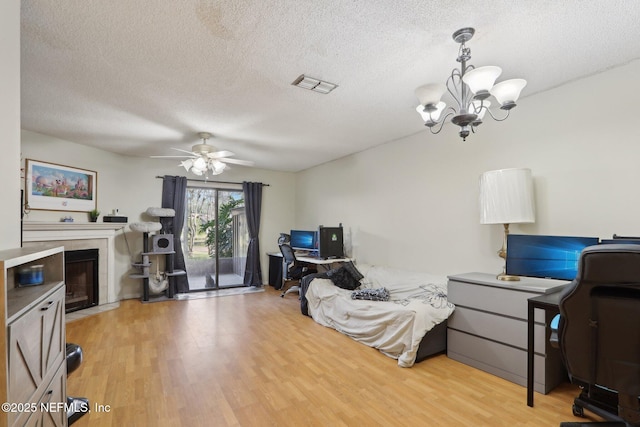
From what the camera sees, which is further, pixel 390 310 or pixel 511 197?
pixel 390 310

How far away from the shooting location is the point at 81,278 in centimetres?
454

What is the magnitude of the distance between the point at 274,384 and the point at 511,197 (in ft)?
→ 8.29

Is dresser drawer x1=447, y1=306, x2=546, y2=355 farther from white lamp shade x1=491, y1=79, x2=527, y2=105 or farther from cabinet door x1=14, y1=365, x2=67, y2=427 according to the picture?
cabinet door x1=14, y1=365, x2=67, y2=427

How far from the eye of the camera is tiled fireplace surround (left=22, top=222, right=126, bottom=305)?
12.9ft

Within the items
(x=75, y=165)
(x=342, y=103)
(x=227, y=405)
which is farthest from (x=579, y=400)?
(x=75, y=165)

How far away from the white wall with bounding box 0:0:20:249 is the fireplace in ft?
11.7

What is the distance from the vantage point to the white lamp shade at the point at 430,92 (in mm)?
1814

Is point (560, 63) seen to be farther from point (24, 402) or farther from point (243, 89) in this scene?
point (24, 402)

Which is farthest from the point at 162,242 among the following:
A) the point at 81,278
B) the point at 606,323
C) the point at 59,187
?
the point at 606,323

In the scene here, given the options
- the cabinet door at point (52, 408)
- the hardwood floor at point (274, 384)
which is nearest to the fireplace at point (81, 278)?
the hardwood floor at point (274, 384)

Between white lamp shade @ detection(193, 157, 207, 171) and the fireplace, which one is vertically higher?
white lamp shade @ detection(193, 157, 207, 171)

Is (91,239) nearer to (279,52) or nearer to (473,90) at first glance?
(279,52)

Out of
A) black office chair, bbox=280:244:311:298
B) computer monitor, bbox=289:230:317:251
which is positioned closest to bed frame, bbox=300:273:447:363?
black office chair, bbox=280:244:311:298

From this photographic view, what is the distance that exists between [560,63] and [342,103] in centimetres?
176
